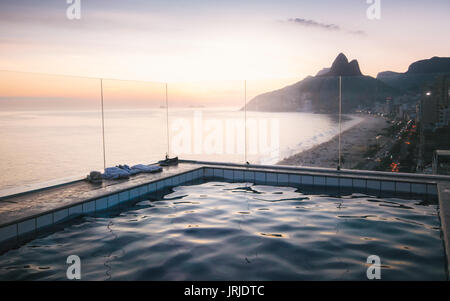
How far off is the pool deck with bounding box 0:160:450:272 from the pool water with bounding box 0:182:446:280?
239 mm

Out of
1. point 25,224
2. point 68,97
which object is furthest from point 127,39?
point 25,224

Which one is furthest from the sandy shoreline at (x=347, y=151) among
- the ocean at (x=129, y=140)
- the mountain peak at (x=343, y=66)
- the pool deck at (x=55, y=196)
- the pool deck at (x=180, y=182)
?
the mountain peak at (x=343, y=66)

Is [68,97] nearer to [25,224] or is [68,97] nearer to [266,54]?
[25,224]

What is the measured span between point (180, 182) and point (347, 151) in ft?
134

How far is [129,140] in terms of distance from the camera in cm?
2428

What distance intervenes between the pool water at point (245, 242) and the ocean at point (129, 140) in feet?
7.62

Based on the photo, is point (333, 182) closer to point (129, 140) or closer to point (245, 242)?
point (245, 242)

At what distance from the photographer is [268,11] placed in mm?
8773

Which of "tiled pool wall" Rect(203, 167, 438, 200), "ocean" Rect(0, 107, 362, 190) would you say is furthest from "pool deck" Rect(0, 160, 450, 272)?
"ocean" Rect(0, 107, 362, 190)

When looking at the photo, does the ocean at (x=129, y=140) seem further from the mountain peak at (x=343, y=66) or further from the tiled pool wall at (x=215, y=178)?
the mountain peak at (x=343, y=66)

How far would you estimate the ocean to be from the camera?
28.7ft

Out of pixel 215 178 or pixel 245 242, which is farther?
pixel 215 178

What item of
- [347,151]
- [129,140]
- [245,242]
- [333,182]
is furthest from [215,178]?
[347,151]

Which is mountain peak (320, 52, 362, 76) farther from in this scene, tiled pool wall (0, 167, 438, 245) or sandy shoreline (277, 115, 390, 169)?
tiled pool wall (0, 167, 438, 245)
